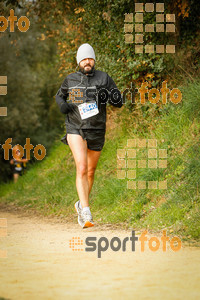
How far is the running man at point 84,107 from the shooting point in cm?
752

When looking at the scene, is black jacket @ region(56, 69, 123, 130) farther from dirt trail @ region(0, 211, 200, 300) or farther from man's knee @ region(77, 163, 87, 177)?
dirt trail @ region(0, 211, 200, 300)

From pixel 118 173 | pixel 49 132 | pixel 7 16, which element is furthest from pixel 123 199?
pixel 49 132

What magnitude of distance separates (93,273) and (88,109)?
2.85 m

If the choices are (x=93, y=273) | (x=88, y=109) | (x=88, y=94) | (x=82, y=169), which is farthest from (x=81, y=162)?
(x=93, y=273)

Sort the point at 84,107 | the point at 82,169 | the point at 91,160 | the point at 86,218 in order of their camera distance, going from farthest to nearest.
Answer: the point at 91,160 → the point at 82,169 → the point at 84,107 → the point at 86,218

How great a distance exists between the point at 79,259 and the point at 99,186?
5.11 m

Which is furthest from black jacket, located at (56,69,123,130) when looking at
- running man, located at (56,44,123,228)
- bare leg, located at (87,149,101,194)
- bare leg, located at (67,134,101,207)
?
bare leg, located at (87,149,101,194)

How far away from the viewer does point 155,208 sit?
28.9 ft

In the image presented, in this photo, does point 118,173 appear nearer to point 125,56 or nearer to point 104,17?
point 125,56

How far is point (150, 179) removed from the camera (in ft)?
31.0

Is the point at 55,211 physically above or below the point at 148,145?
below

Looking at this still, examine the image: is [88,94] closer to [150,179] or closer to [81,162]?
[81,162]

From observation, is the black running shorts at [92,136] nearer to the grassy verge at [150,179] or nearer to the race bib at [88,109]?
the race bib at [88,109]

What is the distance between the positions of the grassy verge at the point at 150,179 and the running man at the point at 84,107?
135cm
